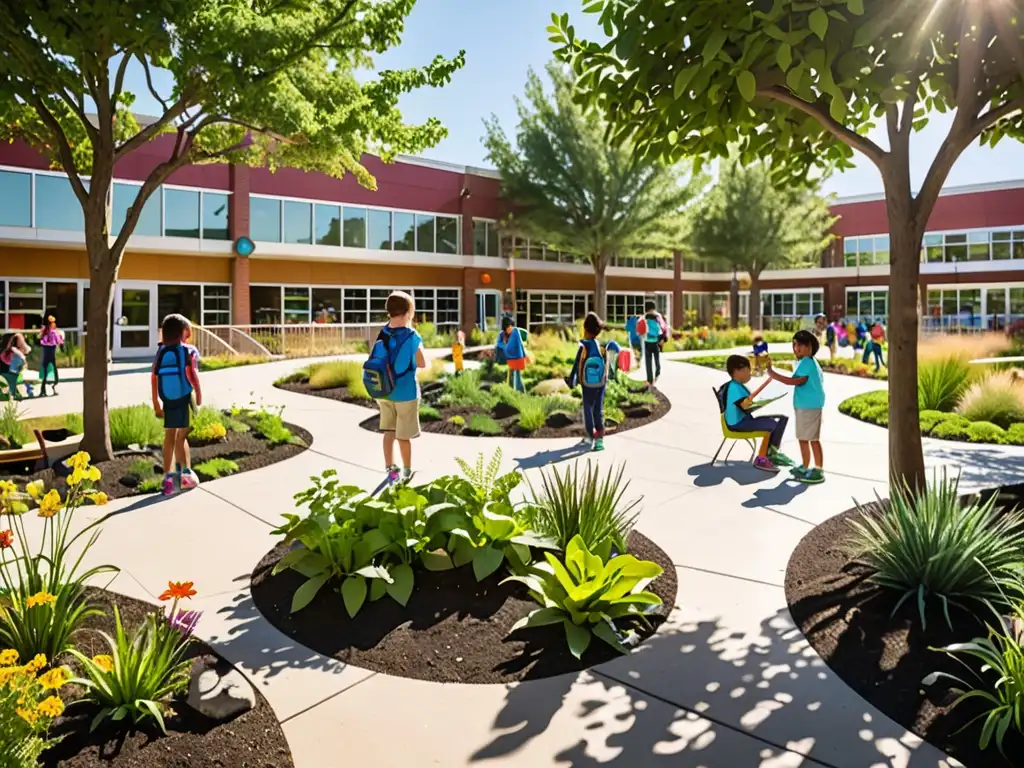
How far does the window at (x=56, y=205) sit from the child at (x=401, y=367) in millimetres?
20635

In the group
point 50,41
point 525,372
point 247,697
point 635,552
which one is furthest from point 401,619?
point 525,372

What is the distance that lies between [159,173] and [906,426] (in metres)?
8.53

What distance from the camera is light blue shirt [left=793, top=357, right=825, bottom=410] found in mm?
7535

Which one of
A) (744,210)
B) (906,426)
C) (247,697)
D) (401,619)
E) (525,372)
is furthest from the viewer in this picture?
(744,210)

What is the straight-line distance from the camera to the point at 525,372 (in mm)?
15891

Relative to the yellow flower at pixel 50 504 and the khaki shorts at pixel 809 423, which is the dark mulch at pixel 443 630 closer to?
the yellow flower at pixel 50 504

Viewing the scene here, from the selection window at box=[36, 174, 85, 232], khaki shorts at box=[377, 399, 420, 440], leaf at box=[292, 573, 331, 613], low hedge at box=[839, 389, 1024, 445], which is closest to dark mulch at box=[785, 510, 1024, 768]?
leaf at box=[292, 573, 331, 613]

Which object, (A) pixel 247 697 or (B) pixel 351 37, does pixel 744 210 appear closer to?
(B) pixel 351 37

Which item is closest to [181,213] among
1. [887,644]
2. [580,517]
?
[580,517]

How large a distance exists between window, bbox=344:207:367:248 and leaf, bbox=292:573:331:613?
2782cm

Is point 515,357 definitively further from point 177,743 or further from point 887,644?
point 177,743

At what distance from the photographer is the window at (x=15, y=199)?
22.4 metres

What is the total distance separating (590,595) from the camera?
4.05 meters

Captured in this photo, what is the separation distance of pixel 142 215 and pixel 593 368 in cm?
2109
